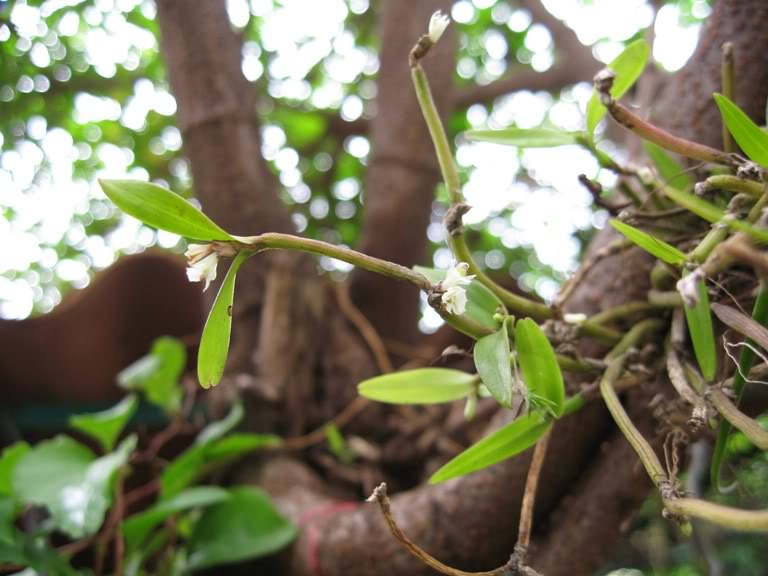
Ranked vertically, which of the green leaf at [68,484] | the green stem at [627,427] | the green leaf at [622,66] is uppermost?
the green leaf at [622,66]

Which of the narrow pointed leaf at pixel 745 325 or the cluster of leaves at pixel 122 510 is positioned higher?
the narrow pointed leaf at pixel 745 325

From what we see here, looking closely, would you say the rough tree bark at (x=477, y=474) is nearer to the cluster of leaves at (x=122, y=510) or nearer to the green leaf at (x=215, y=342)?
the cluster of leaves at (x=122, y=510)

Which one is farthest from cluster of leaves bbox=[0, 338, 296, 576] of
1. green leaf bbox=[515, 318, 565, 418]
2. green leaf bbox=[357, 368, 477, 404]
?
green leaf bbox=[515, 318, 565, 418]

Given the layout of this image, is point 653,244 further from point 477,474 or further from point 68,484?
point 68,484

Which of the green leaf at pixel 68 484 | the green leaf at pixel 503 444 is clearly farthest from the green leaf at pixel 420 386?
the green leaf at pixel 68 484

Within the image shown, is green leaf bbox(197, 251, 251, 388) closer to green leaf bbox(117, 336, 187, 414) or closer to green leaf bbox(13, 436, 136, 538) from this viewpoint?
green leaf bbox(13, 436, 136, 538)

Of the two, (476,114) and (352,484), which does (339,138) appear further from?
(352,484)

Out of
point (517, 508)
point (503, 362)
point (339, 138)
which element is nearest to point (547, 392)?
point (503, 362)

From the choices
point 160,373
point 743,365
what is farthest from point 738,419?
point 160,373
